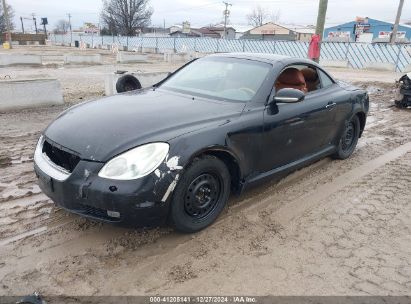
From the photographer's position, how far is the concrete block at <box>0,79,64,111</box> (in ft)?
26.2

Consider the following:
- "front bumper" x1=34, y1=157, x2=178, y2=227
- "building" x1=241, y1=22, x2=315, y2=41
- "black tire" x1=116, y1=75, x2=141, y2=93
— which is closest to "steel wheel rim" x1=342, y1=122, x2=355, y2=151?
"front bumper" x1=34, y1=157, x2=178, y2=227

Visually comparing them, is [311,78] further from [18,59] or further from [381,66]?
[381,66]

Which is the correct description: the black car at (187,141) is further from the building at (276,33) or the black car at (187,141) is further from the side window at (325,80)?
the building at (276,33)

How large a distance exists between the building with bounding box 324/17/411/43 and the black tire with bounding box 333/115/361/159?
174 feet

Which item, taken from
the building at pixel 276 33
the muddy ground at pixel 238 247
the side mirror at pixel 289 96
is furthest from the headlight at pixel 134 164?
the building at pixel 276 33

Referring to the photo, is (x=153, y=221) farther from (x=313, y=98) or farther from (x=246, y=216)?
(x=313, y=98)

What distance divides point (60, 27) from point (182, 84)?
166413mm

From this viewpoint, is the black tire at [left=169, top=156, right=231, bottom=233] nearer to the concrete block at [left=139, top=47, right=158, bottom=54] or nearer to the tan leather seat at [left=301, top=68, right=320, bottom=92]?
the tan leather seat at [left=301, top=68, right=320, bottom=92]

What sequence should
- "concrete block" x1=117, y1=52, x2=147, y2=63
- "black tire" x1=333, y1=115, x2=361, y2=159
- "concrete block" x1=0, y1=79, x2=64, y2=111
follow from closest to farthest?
"black tire" x1=333, y1=115, x2=361, y2=159 < "concrete block" x1=0, y1=79, x2=64, y2=111 < "concrete block" x1=117, y1=52, x2=147, y2=63

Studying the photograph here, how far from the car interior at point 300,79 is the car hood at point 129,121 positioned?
110cm

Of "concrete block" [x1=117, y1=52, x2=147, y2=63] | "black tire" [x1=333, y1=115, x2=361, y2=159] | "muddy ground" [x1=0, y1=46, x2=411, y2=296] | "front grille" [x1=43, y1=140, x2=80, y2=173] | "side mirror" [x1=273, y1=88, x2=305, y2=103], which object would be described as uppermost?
"side mirror" [x1=273, y1=88, x2=305, y2=103]

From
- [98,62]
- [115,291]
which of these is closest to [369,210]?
[115,291]

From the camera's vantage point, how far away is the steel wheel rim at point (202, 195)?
3.26m

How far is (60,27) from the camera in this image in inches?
5984
